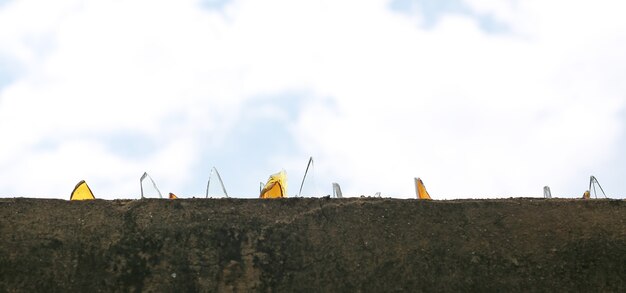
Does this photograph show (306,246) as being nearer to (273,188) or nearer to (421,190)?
(273,188)

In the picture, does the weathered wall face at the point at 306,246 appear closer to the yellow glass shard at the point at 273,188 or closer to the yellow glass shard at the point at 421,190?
the yellow glass shard at the point at 273,188

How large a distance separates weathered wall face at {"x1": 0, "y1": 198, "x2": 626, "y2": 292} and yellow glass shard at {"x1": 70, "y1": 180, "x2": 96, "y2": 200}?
27.1 inches

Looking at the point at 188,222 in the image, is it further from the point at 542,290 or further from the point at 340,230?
the point at 542,290

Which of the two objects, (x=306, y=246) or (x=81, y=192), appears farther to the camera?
(x=81, y=192)

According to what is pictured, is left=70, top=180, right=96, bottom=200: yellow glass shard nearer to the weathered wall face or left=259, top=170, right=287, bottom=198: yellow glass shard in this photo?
the weathered wall face

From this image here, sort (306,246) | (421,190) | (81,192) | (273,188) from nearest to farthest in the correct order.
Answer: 1. (306,246)
2. (81,192)
3. (273,188)
4. (421,190)

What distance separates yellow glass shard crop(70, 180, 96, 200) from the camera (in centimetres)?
430

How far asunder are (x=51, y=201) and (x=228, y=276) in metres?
0.93

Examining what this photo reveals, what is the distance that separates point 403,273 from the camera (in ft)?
11.9

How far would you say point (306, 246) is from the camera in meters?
3.65

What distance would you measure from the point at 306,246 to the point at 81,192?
1.48m

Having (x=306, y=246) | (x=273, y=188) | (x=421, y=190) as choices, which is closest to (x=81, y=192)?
(x=273, y=188)

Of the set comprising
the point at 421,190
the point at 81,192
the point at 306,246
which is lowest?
the point at 306,246

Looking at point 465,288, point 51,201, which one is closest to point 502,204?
point 465,288
